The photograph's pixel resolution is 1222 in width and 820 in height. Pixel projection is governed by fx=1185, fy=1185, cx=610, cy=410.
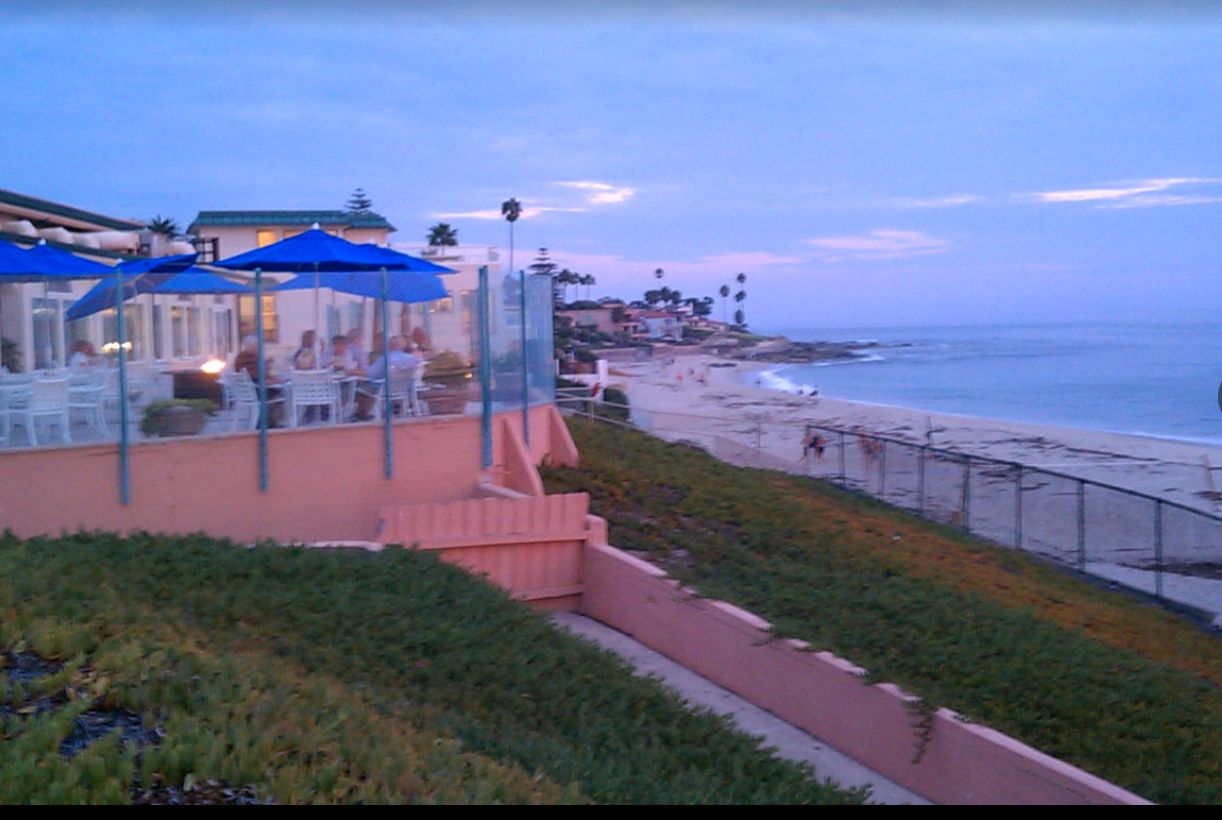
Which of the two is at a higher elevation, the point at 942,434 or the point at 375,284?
the point at 375,284

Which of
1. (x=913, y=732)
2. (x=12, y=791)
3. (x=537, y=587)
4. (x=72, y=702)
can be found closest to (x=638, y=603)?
(x=537, y=587)

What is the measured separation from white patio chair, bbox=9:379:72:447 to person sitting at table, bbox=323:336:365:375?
237cm

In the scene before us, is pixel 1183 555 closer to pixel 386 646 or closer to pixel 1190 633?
pixel 1190 633

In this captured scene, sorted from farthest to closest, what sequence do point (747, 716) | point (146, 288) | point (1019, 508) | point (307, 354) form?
point (1019, 508) → point (307, 354) → point (146, 288) → point (747, 716)

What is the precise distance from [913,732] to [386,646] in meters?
3.47

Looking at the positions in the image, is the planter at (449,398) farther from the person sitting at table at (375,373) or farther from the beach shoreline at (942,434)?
the beach shoreline at (942,434)

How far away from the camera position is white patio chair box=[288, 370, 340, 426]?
1120 cm

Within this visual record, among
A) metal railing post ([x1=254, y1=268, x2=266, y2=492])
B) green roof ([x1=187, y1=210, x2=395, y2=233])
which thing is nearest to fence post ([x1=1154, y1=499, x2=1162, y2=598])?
metal railing post ([x1=254, y1=268, x2=266, y2=492])

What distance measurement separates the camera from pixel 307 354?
452 inches

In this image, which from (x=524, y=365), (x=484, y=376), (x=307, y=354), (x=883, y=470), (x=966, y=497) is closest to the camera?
(x=307, y=354)

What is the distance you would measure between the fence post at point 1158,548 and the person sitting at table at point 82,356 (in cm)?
1257

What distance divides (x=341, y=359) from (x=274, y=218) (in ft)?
104

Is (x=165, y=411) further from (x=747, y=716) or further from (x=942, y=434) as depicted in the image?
(x=942, y=434)

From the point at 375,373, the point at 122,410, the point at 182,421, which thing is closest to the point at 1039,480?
the point at 375,373
